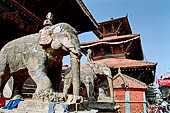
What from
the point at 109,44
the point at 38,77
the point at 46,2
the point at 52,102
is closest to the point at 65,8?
the point at 46,2

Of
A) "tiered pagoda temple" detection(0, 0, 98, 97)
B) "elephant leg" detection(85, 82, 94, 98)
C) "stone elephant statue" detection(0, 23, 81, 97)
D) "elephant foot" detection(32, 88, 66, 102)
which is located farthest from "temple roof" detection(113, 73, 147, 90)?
"elephant foot" detection(32, 88, 66, 102)

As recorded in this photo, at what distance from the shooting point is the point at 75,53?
2449 millimetres

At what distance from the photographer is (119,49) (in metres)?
13.4

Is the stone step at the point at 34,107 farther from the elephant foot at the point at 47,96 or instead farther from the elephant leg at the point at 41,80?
the elephant leg at the point at 41,80

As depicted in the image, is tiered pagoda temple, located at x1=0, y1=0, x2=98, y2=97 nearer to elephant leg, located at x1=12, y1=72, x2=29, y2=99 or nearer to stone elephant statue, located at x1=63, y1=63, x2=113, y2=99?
elephant leg, located at x1=12, y1=72, x2=29, y2=99

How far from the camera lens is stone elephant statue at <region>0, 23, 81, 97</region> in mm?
2439

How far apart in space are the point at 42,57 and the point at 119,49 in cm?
1159

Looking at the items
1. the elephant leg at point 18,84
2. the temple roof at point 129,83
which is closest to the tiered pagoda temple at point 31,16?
the elephant leg at point 18,84

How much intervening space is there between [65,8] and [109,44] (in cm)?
708

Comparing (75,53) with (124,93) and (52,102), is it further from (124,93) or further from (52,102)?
(124,93)

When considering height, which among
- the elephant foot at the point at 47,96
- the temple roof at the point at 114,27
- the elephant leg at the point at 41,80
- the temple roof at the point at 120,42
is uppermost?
the temple roof at the point at 114,27

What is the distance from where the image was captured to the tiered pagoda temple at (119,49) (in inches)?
416

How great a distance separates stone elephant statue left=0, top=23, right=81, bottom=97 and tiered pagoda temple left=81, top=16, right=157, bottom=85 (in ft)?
27.4

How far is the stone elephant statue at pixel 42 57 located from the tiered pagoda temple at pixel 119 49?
27.4ft
